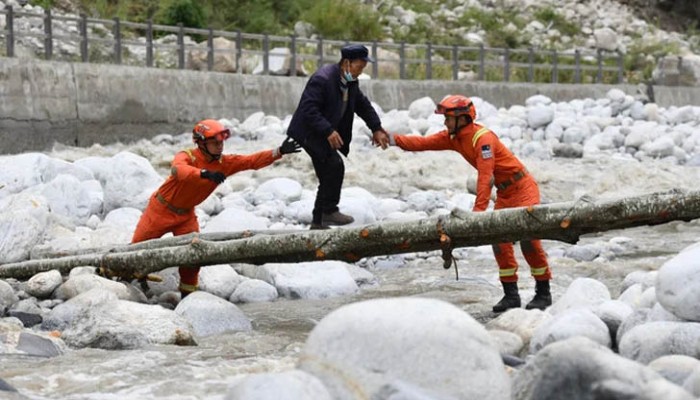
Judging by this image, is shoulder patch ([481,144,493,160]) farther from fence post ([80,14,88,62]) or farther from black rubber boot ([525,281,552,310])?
fence post ([80,14,88,62])

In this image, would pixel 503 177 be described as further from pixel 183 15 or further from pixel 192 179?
pixel 183 15

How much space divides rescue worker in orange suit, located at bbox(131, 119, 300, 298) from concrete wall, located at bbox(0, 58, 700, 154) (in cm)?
930

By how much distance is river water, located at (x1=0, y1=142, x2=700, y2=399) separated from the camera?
587cm

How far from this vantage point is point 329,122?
334 inches

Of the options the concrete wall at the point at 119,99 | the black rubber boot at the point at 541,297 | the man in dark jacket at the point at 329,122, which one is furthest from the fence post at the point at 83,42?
the black rubber boot at the point at 541,297

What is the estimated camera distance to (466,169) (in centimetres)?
1748

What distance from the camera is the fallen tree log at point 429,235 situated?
677cm

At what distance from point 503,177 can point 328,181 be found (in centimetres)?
138

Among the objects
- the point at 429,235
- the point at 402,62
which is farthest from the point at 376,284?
the point at 402,62

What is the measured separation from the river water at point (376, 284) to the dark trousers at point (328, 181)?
695 mm

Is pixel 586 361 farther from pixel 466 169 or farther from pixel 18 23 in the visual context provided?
pixel 18 23

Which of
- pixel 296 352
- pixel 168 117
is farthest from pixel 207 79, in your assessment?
pixel 296 352

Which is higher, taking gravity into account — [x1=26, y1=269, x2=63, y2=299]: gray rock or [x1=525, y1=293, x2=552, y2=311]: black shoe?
[x1=525, y1=293, x2=552, y2=311]: black shoe

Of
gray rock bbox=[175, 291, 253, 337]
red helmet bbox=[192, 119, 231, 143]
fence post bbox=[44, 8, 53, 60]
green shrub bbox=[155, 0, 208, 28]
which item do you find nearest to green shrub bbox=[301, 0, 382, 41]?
green shrub bbox=[155, 0, 208, 28]
